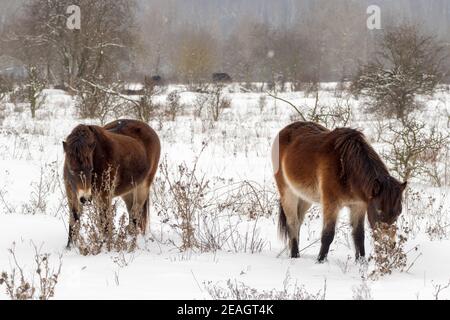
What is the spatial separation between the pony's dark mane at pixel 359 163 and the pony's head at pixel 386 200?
0.13ft

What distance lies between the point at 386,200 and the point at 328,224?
2.25ft

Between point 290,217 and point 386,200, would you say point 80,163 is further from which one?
point 386,200

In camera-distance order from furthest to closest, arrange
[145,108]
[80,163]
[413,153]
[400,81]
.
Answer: [400,81]
[145,108]
[413,153]
[80,163]

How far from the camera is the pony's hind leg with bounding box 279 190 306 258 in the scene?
17.8ft

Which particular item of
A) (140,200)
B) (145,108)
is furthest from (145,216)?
(145,108)

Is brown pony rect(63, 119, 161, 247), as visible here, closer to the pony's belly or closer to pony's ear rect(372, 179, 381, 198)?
the pony's belly

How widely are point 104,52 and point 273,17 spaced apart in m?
80.1

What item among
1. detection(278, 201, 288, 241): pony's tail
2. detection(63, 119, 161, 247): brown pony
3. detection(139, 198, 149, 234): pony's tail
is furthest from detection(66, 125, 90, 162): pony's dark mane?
detection(278, 201, 288, 241): pony's tail

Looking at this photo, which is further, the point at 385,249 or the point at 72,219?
the point at 72,219

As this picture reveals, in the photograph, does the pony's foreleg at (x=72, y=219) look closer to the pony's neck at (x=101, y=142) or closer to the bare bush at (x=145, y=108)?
the pony's neck at (x=101, y=142)

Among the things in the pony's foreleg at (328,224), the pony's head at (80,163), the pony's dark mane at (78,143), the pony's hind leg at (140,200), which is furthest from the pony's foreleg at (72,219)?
the pony's foreleg at (328,224)

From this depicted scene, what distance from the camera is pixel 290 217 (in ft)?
18.2

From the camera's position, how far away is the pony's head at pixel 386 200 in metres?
4.19
